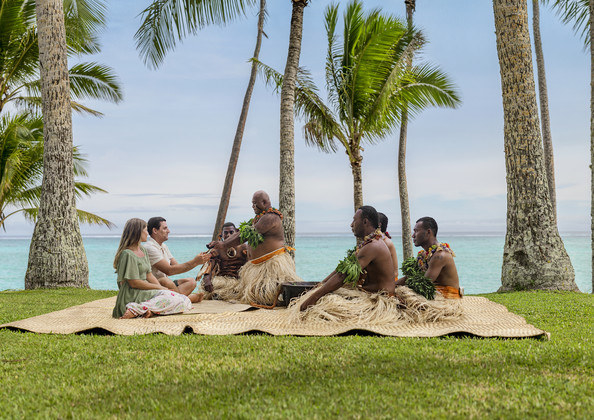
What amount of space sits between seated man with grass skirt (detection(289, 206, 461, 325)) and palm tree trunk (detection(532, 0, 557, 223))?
32.0ft

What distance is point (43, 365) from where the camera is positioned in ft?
11.4

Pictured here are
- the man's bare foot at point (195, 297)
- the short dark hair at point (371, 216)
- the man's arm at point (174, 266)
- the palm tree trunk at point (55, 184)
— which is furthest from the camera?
the palm tree trunk at point (55, 184)

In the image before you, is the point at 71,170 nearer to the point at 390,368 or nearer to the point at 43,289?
the point at 43,289

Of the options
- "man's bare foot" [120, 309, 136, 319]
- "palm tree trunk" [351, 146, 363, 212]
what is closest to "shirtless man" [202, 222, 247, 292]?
"man's bare foot" [120, 309, 136, 319]

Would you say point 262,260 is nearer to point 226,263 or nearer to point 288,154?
point 226,263

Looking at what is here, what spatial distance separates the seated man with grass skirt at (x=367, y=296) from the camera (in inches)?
189

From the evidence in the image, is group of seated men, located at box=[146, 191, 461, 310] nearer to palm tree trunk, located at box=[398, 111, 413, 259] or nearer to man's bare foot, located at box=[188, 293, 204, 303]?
man's bare foot, located at box=[188, 293, 204, 303]

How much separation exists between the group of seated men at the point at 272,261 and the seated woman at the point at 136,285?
58 cm

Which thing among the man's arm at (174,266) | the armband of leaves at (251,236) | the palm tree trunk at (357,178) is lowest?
the man's arm at (174,266)

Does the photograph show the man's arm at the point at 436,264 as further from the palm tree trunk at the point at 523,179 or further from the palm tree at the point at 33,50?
the palm tree at the point at 33,50

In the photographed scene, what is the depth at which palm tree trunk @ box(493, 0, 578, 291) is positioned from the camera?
7859 mm

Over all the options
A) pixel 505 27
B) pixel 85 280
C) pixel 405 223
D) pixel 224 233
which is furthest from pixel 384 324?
pixel 405 223

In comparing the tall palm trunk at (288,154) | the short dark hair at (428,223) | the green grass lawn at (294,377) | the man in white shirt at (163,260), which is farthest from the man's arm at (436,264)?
the tall palm trunk at (288,154)

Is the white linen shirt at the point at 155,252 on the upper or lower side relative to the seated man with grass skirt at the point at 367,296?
upper
